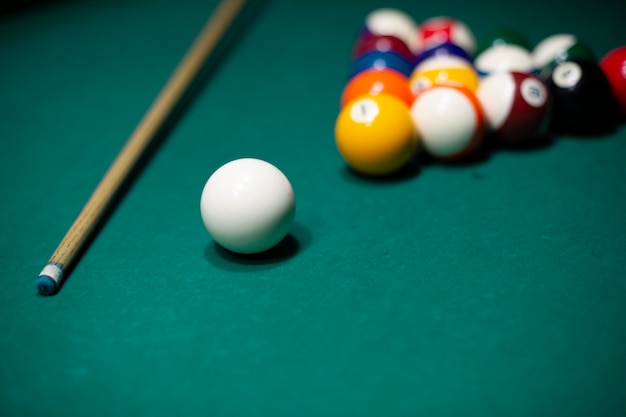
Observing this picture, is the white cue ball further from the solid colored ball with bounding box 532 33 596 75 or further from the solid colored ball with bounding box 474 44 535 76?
the solid colored ball with bounding box 532 33 596 75

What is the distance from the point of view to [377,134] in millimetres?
3309

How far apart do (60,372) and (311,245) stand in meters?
1.17

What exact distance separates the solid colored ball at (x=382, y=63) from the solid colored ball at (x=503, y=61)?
1.49ft

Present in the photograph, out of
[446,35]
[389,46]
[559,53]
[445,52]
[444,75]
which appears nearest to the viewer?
[444,75]

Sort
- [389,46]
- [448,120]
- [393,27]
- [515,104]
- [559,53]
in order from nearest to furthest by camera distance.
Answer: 1. [448,120]
2. [515,104]
3. [559,53]
4. [389,46]
5. [393,27]

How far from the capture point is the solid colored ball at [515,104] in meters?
3.55

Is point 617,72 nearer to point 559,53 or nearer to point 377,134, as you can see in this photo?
point 559,53

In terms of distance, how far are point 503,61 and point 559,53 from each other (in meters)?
0.35

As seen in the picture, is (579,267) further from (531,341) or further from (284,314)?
(284,314)

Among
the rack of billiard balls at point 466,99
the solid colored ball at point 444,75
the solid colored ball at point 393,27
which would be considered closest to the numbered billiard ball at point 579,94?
the rack of billiard balls at point 466,99

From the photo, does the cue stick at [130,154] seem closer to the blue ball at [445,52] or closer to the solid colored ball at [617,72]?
the blue ball at [445,52]

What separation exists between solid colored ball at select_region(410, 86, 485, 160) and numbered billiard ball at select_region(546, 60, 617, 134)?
54 centimetres

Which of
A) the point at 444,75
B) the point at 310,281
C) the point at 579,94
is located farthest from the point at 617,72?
the point at 310,281

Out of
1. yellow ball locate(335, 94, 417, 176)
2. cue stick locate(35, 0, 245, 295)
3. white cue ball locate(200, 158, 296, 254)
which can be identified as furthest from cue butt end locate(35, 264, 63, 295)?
yellow ball locate(335, 94, 417, 176)
